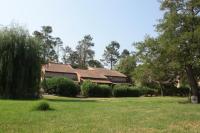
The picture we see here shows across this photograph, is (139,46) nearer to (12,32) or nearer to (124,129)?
(12,32)

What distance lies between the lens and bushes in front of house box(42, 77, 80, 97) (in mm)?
56812

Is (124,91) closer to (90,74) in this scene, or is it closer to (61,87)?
(61,87)

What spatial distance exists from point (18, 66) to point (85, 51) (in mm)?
91056

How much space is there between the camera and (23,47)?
39.9m

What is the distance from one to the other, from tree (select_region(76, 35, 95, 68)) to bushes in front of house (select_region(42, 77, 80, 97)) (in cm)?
7128

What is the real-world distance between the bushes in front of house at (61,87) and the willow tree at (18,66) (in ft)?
54.1

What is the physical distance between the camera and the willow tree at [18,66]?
3828 cm

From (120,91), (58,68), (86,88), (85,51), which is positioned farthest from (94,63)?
(86,88)

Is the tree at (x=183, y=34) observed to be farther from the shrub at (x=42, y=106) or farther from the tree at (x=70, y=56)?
the tree at (x=70, y=56)

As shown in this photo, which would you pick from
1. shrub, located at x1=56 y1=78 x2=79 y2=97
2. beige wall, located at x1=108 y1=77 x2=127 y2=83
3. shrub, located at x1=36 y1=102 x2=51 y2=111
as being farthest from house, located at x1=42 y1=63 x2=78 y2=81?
shrub, located at x1=36 y1=102 x2=51 y2=111

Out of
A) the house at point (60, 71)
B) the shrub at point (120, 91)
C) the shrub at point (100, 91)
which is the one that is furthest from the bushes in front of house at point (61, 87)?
the house at point (60, 71)

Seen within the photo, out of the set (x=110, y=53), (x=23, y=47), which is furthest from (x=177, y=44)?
(x=110, y=53)

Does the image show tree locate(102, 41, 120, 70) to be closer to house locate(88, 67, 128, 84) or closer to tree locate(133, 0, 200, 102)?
house locate(88, 67, 128, 84)

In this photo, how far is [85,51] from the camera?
130m
